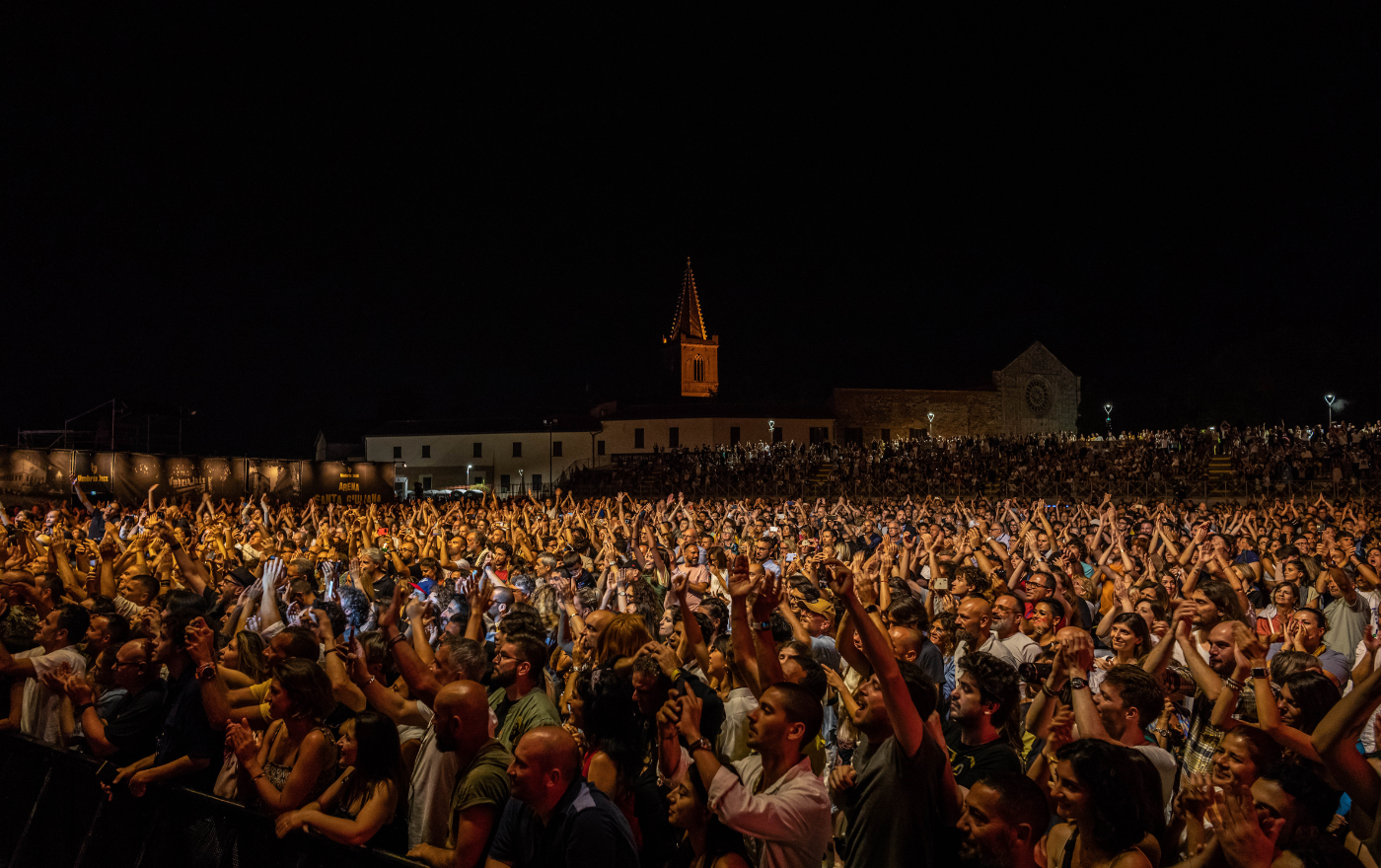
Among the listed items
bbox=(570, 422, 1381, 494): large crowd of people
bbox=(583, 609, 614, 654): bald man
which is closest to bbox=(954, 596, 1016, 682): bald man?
bbox=(583, 609, 614, 654): bald man

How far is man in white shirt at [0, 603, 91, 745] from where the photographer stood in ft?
15.0

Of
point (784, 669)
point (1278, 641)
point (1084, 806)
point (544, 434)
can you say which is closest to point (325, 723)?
point (784, 669)

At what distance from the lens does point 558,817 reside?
8.93 ft

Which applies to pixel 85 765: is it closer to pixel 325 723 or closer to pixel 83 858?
pixel 83 858

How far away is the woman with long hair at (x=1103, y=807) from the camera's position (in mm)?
2430

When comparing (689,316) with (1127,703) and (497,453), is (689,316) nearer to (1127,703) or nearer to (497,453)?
(497,453)

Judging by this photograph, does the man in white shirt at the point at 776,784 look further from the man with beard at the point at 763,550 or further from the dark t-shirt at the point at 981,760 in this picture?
the man with beard at the point at 763,550

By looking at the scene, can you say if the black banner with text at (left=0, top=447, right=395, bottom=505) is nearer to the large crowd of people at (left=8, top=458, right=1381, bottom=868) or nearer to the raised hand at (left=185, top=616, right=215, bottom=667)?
the large crowd of people at (left=8, top=458, right=1381, bottom=868)

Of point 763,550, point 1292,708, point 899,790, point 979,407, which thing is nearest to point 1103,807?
point 899,790

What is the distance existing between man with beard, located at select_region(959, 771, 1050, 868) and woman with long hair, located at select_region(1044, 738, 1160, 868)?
0.08m

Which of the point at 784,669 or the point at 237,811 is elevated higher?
the point at 784,669

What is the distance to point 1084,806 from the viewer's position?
2.48 m

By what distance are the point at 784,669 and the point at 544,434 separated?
192 feet

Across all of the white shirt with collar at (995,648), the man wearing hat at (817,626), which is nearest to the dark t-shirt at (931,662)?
the white shirt with collar at (995,648)
